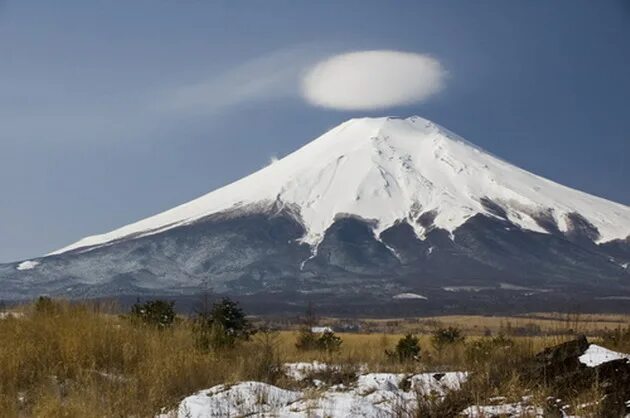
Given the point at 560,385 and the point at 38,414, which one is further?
the point at 560,385

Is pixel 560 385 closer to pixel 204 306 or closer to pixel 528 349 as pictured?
pixel 528 349

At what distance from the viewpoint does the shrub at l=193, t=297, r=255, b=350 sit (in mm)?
9875

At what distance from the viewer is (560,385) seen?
6.47m

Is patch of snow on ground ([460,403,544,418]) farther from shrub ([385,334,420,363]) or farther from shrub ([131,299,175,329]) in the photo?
shrub ([385,334,420,363])

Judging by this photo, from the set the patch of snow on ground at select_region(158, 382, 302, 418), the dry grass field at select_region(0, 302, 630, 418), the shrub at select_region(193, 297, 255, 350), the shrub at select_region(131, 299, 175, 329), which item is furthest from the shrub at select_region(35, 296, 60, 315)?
the patch of snow on ground at select_region(158, 382, 302, 418)

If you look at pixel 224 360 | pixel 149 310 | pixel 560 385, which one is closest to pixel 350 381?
pixel 224 360

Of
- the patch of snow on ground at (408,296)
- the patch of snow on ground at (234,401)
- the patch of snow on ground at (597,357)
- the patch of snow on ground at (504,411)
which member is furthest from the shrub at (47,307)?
the patch of snow on ground at (408,296)

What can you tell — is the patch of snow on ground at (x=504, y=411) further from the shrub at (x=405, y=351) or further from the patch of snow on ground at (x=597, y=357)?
the shrub at (x=405, y=351)

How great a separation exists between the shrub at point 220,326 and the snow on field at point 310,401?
209cm

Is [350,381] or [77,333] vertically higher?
[77,333]

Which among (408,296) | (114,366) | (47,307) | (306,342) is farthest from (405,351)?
(408,296)

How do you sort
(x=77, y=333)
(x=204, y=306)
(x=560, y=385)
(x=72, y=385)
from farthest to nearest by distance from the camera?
(x=204, y=306)
(x=77, y=333)
(x=72, y=385)
(x=560, y=385)

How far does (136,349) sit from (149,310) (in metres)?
4.54

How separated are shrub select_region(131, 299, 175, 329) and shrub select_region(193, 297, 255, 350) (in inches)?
19.0
